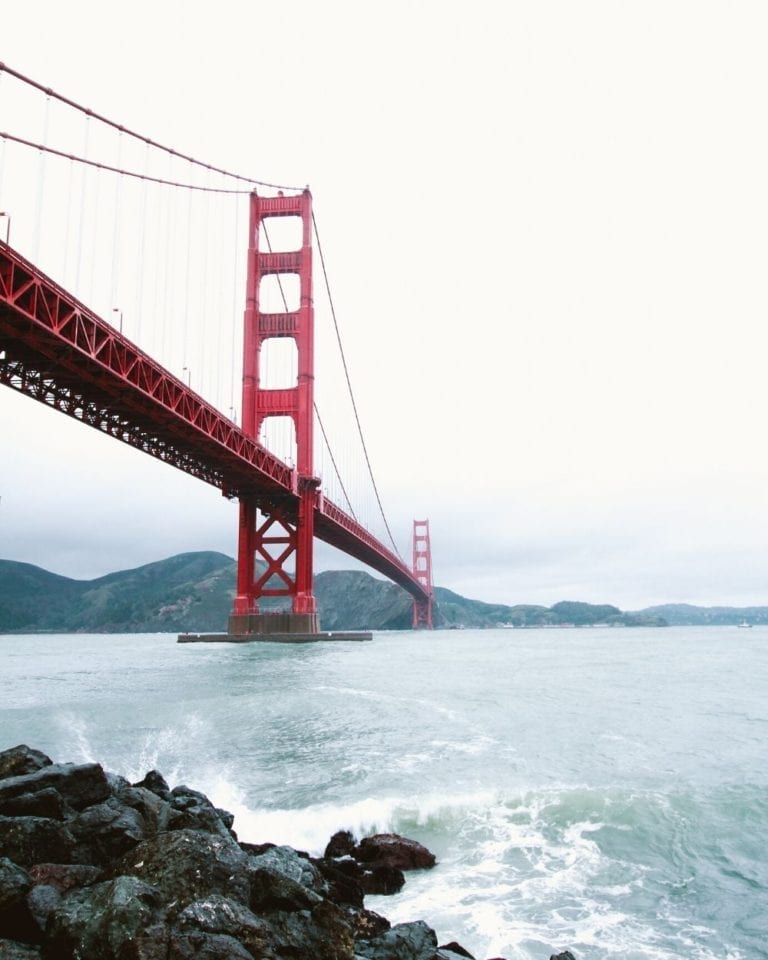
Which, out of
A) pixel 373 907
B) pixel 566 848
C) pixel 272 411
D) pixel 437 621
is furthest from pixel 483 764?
pixel 437 621

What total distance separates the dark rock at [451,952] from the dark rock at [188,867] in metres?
1.14

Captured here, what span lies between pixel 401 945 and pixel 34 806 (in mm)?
2856

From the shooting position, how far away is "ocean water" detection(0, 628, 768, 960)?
5.41m

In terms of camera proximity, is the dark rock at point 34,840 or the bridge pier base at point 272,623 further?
the bridge pier base at point 272,623

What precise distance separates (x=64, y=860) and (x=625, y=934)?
12.4 feet

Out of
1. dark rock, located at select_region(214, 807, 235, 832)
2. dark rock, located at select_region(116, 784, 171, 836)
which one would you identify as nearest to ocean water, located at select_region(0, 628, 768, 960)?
dark rock, located at select_region(214, 807, 235, 832)

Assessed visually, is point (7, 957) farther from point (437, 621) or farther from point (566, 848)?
point (437, 621)

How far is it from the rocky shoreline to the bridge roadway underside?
47.3 feet

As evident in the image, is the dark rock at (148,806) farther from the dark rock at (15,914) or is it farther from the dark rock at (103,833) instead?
the dark rock at (15,914)

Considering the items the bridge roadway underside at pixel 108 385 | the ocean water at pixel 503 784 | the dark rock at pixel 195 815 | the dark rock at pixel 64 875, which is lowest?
the ocean water at pixel 503 784

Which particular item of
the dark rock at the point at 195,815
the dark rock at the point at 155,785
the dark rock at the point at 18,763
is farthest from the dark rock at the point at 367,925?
the dark rock at the point at 18,763

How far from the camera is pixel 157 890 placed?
12.8ft

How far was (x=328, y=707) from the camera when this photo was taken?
49.7 feet

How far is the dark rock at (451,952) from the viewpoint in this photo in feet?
13.7
